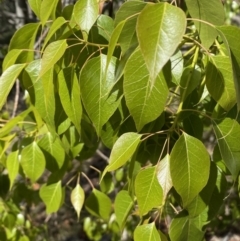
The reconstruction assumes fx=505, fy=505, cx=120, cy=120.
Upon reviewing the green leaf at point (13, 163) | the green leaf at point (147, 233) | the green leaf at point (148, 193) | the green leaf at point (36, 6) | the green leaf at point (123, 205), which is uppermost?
the green leaf at point (36, 6)

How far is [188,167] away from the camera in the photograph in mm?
768

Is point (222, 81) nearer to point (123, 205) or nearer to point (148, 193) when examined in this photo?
point (148, 193)

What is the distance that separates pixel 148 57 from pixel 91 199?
2.91 feet

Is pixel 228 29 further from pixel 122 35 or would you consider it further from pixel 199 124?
pixel 199 124

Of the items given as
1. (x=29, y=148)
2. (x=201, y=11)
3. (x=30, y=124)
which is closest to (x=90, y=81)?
(x=201, y=11)

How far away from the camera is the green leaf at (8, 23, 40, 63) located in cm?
95

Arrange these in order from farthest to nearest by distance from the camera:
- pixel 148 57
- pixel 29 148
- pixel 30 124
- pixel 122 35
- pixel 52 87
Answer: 1. pixel 30 124
2. pixel 29 148
3. pixel 52 87
4. pixel 122 35
5. pixel 148 57

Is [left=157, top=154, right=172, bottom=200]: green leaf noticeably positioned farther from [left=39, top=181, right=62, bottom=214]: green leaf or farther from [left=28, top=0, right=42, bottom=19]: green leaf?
[left=39, top=181, right=62, bottom=214]: green leaf

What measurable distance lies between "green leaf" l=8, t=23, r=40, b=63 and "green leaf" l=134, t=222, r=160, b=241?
1.24 ft

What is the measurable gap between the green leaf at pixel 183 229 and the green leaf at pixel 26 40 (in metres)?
0.41

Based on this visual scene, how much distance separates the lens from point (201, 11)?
0.74 meters

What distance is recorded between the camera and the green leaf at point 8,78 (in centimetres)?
85

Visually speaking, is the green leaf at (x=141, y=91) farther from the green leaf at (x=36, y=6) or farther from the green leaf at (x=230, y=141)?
the green leaf at (x=36, y=6)

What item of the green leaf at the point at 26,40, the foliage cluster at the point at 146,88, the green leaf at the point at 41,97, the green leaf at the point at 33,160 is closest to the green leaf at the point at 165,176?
the foliage cluster at the point at 146,88
